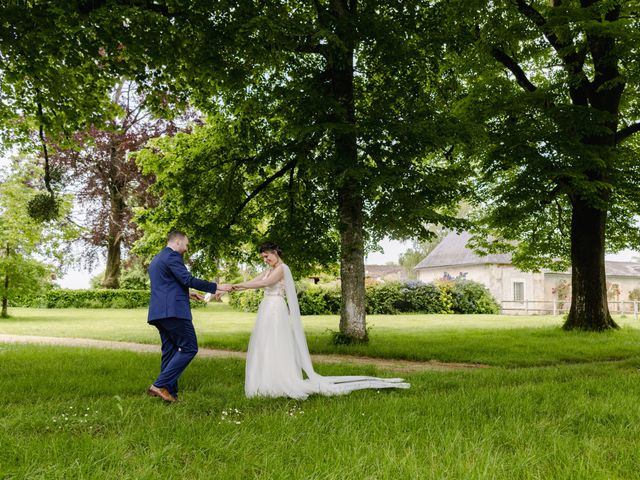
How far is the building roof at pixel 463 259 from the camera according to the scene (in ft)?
128

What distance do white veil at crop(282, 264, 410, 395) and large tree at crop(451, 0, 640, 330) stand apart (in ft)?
19.8

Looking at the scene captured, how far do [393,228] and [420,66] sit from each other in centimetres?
394

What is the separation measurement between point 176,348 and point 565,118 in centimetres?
1115

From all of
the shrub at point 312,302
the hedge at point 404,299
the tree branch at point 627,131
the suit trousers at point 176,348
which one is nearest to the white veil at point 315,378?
the suit trousers at point 176,348

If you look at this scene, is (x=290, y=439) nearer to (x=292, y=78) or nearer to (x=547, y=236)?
(x=292, y=78)

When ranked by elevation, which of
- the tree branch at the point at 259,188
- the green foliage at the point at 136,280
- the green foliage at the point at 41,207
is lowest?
the green foliage at the point at 136,280

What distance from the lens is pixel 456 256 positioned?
42000 millimetres

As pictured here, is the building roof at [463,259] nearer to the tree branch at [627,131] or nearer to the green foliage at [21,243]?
the tree branch at [627,131]

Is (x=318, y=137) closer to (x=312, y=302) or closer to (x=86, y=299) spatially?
(x=312, y=302)

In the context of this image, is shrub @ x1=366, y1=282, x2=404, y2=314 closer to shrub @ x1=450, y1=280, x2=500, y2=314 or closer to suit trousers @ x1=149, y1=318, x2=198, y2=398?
shrub @ x1=450, y1=280, x2=500, y2=314

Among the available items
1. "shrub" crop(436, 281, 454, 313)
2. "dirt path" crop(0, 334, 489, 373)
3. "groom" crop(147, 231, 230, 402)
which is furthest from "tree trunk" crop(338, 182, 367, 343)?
"shrub" crop(436, 281, 454, 313)

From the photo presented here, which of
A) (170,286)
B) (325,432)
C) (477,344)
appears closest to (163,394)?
(170,286)

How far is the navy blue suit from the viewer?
6.16 meters

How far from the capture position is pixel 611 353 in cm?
1168
